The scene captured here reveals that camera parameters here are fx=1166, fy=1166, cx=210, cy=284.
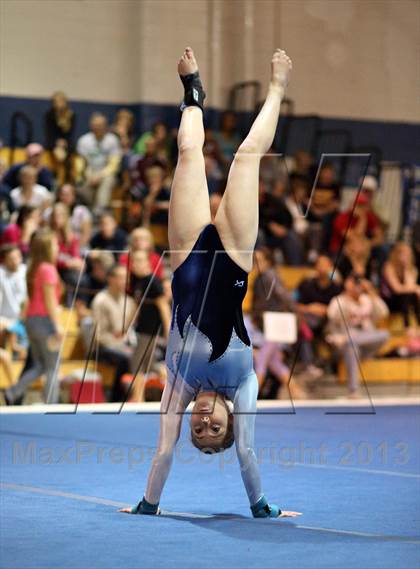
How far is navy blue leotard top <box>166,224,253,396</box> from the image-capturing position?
4664mm

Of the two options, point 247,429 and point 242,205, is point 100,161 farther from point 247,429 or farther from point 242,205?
point 247,429

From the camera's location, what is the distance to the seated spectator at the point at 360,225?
10.1m

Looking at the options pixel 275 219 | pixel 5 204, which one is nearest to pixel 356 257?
pixel 275 219

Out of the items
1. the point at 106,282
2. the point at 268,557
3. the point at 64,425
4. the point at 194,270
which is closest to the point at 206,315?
the point at 194,270

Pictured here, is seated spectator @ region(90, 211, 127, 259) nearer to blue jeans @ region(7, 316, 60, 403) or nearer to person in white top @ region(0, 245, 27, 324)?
person in white top @ region(0, 245, 27, 324)

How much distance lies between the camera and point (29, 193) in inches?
379

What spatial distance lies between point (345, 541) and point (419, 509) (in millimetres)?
764

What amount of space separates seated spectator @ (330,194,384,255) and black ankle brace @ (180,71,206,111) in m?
5.11

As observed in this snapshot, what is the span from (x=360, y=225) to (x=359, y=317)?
892 millimetres

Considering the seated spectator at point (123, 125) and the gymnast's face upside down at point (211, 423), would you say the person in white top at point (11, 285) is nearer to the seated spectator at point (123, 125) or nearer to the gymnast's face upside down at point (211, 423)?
the seated spectator at point (123, 125)

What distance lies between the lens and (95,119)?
9.78 m

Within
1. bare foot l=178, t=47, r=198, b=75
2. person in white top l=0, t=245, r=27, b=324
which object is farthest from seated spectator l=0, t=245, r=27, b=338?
bare foot l=178, t=47, r=198, b=75

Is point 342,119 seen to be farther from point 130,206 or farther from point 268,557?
point 268,557

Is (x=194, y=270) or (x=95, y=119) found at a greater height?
(x=95, y=119)
